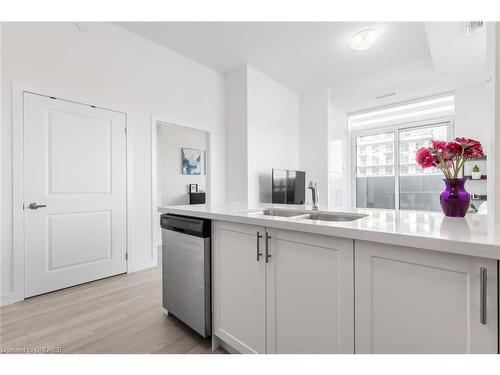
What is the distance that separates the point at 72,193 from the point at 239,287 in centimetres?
224

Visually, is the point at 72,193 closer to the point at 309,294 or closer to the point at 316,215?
the point at 316,215

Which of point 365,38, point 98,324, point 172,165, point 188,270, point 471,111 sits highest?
point 365,38

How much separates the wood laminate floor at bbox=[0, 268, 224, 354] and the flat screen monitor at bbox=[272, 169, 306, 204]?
2.49 m

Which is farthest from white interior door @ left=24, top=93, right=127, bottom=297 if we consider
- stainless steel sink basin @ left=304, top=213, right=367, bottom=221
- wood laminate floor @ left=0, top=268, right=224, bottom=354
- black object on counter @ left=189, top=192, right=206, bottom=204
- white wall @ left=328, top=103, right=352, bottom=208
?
white wall @ left=328, top=103, right=352, bottom=208

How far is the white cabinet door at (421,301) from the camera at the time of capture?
70cm

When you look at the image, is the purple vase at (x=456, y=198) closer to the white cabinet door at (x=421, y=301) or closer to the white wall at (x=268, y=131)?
the white cabinet door at (x=421, y=301)

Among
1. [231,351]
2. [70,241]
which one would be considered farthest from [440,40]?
[70,241]

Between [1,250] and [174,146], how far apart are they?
10.1ft

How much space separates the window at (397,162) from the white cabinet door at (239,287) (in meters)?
5.08

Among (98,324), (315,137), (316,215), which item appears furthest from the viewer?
(315,137)

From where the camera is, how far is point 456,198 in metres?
1.23

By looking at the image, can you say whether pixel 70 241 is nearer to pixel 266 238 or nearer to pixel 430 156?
pixel 266 238

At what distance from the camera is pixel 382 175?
5516mm

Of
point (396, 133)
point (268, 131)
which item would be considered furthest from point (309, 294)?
point (396, 133)
